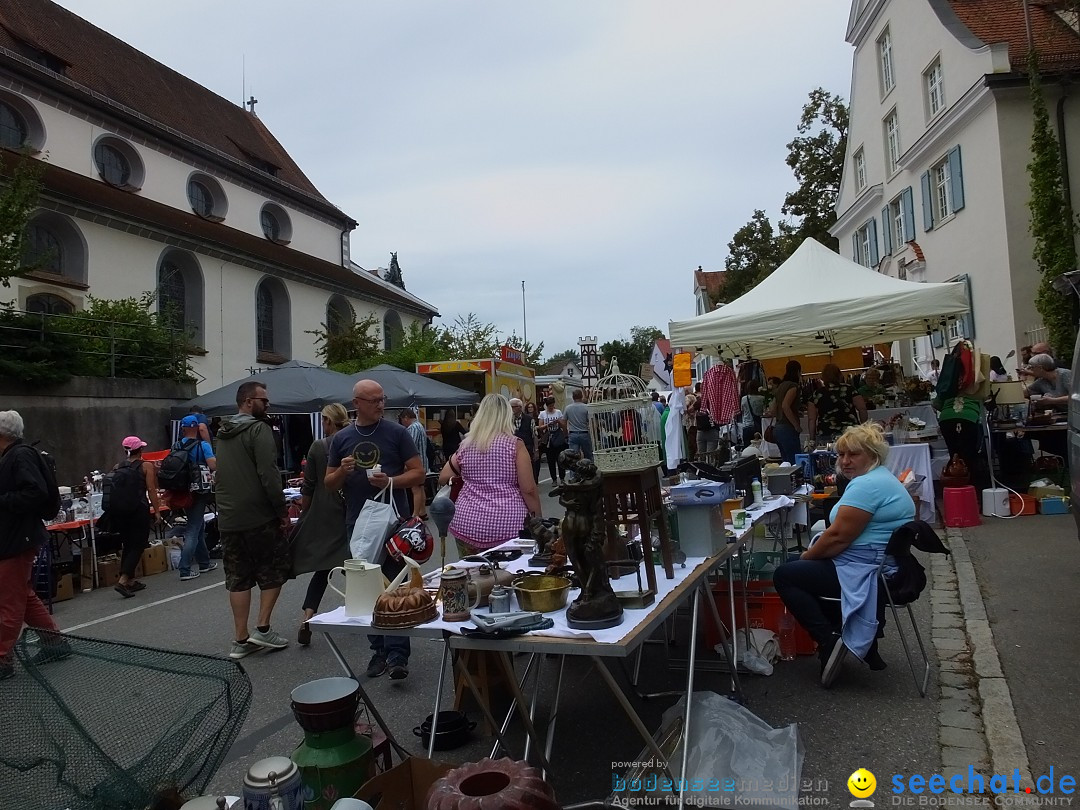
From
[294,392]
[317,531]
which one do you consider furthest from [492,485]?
[294,392]

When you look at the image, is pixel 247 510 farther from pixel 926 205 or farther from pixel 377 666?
pixel 926 205

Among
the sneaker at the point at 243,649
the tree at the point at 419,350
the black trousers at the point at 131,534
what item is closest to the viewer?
the sneaker at the point at 243,649

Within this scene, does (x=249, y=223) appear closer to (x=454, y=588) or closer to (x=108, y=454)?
(x=108, y=454)

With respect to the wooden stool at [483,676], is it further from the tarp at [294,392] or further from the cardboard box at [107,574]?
the tarp at [294,392]

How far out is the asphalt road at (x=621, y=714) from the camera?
3165mm

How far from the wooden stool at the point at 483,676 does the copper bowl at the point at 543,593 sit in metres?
0.70

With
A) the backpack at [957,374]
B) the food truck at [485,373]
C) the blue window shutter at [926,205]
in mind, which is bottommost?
the backpack at [957,374]

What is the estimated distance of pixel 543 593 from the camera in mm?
2936

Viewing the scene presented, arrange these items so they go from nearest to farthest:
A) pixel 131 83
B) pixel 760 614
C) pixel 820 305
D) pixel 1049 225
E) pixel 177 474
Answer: pixel 760 614 < pixel 177 474 < pixel 820 305 < pixel 1049 225 < pixel 131 83

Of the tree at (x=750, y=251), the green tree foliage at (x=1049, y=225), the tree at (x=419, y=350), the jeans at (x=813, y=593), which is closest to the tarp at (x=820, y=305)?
the green tree foliage at (x=1049, y=225)

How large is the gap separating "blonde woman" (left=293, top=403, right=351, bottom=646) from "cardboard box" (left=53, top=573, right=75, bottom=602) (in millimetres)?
4109

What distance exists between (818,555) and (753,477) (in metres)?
1.24

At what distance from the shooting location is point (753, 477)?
5.17 metres

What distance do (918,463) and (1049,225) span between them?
341 inches
